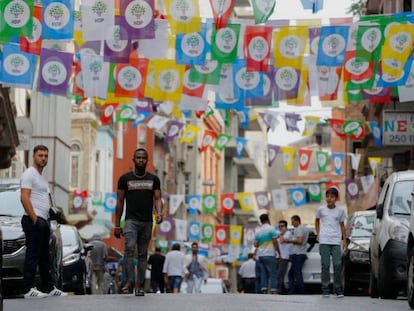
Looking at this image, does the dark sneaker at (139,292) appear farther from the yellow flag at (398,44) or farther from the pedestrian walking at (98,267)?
the pedestrian walking at (98,267)

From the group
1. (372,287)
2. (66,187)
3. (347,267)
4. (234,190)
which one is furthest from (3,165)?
(234,190)

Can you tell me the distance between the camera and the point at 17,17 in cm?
2280

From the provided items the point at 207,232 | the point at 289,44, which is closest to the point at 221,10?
the point at 289,44

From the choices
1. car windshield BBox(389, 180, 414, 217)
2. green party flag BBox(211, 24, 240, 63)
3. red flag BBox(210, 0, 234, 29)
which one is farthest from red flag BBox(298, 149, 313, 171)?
car windshield BBox(389, 180, 414, 217)

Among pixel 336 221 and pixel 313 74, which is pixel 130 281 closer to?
pixel 336 221

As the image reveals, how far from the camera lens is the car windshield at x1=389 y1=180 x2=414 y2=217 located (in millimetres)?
18938

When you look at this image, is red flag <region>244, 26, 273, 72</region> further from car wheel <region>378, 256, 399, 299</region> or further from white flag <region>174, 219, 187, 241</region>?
white flag <region>174, 219, 187, 241</region>

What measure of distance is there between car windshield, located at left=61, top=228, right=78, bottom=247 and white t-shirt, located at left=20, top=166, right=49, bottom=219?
6.42 metres

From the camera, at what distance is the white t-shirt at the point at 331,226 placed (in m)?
Answer: 19.6

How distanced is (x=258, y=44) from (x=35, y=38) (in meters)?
4.26

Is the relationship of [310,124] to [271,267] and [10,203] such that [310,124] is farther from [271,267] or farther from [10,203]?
[10,203]

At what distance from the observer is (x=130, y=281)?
17703 millimetres

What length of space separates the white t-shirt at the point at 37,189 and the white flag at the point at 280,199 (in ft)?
110

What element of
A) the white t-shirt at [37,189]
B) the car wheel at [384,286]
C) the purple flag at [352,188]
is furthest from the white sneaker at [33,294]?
the purple flag at [352,188]
